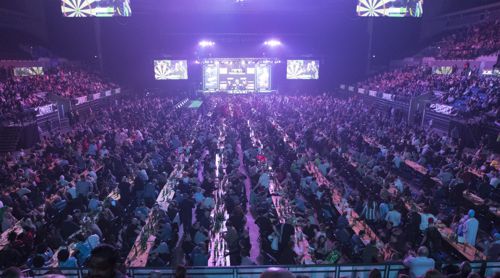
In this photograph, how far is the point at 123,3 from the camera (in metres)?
34.0

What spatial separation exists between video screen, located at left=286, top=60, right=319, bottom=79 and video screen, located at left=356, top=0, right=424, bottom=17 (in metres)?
6.79

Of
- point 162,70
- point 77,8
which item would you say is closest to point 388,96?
point 162,70

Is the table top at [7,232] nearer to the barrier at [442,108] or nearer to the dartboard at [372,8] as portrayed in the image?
the barrier at [442,108]

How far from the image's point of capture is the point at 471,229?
25.7ft

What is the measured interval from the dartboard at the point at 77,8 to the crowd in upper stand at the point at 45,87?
5.03 meters

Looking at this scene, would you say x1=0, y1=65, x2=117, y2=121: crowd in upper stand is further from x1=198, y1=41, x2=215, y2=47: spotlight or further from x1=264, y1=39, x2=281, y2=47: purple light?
x1=264, y1=39, x2=281, y2=47: purple light

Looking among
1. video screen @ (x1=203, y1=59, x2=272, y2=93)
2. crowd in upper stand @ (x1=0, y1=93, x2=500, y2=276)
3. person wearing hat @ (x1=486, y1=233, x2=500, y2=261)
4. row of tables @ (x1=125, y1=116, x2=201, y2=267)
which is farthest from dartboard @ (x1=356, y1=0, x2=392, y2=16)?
person wearing hat @ (x1=486, y1=233, x2=500, y2=261)

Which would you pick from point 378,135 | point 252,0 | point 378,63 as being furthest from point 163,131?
point 378,63

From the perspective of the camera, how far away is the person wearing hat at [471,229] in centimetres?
776

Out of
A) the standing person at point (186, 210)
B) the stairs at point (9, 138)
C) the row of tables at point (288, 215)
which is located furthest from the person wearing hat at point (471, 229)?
the stairs at point (9, 138)

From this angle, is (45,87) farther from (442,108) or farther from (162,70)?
(442,108)

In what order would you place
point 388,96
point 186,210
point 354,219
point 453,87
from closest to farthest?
point 186,210 < point 354,219 < point 453,87 < point 388,96

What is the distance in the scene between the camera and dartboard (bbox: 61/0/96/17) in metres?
33.1

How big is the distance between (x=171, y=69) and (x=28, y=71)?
13.8m
